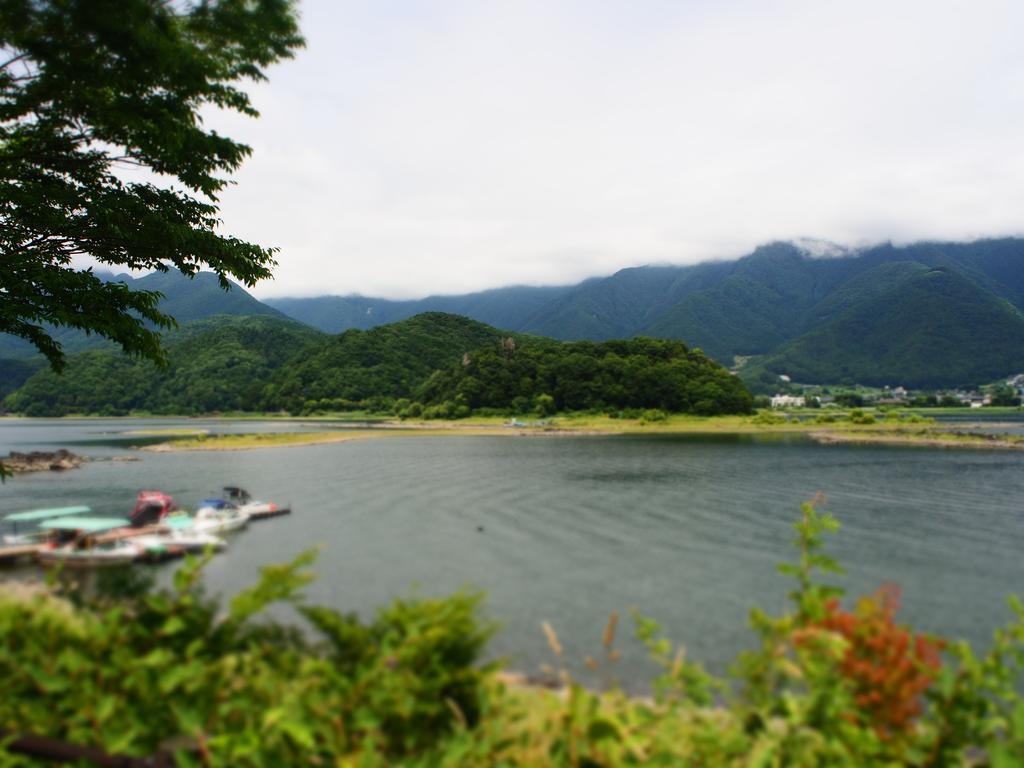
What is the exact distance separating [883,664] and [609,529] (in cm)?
2539

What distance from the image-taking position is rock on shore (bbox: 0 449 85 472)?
177 feet

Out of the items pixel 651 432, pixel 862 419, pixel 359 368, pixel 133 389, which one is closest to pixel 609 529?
pixel 651 432

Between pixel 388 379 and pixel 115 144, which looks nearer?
pixel 115 144

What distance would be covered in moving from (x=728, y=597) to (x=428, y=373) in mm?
158571

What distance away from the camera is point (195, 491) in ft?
138

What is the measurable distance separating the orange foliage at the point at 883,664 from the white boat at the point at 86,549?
2537 centimetres

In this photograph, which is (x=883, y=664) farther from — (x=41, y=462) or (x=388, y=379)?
(x=388, y=379)

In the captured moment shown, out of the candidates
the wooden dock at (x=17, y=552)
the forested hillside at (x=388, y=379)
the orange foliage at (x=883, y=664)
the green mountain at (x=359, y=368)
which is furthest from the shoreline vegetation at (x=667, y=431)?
the orange foliage at (x=883, y=664)

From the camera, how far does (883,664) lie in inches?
166

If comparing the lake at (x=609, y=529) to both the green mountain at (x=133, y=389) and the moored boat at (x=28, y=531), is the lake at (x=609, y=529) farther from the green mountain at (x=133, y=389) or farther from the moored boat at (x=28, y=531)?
the green mountain at (x=133, y=389)

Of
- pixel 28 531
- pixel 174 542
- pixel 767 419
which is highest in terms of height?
pixel 767 419

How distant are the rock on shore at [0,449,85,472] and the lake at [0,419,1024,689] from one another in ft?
7.77

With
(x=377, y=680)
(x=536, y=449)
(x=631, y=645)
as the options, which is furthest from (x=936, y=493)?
(x=377, y=680)

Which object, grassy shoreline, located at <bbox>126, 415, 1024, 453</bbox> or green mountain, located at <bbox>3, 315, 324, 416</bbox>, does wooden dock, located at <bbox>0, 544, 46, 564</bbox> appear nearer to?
grassy shoreline, located at <bbox>126, 415, 1024, 453</bbox>
